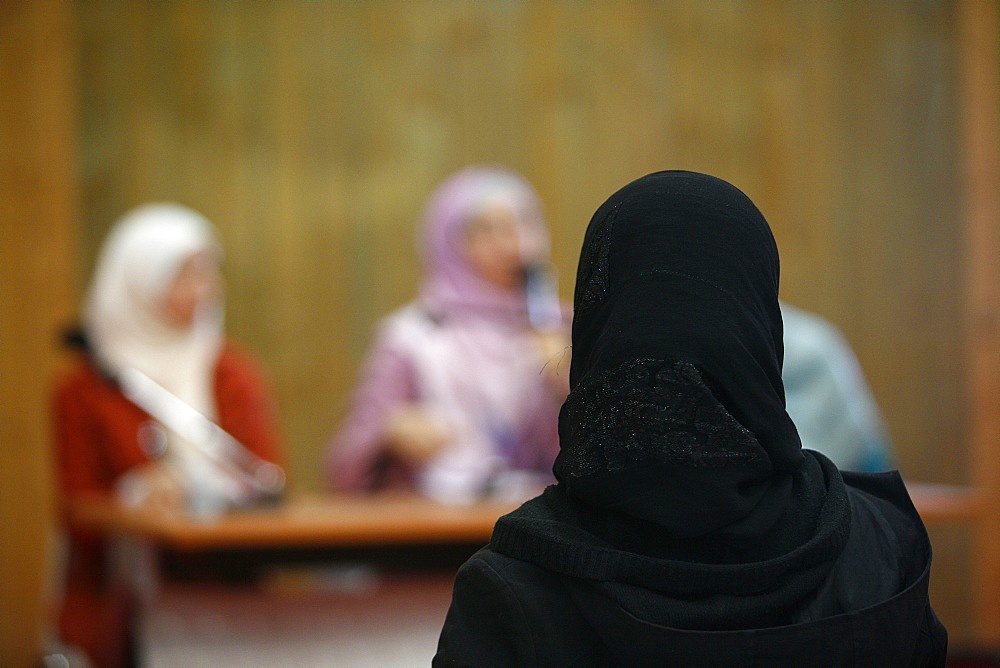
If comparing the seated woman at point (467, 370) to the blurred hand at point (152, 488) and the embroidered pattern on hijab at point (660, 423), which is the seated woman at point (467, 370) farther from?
the embroidered pattern on hijab at point (660, 423)

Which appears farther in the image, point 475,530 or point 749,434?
point 475,530

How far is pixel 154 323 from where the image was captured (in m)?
3.30

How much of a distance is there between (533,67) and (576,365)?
3.72m

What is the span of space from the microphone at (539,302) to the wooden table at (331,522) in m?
0.64

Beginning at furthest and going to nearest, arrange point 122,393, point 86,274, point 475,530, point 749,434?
point 86,274 → point 122,393 → point 475,530 → point 749,434

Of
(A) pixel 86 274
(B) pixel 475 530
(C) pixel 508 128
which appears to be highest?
(C) pixel 508 128

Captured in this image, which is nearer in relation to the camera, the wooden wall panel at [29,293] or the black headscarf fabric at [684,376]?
the black headscarf fabric at [684,376]

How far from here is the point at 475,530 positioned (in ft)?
8.04

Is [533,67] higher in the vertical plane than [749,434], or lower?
higher

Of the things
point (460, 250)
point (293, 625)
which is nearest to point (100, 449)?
point (293, 625)

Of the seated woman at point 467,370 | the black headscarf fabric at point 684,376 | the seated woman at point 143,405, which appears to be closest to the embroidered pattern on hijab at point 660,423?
the black headscarf fabric at point 684,376

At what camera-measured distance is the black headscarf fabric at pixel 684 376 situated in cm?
93

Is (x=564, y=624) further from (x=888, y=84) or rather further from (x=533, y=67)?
(x=888, y=84)

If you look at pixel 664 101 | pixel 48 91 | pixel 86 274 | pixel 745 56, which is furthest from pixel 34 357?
pixel 745 56
